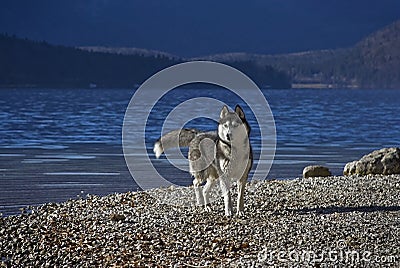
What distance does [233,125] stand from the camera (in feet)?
50.4

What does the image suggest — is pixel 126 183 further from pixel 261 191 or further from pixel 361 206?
pixel 361 206

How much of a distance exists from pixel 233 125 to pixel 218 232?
246cm

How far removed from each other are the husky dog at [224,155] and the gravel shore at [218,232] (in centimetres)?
49

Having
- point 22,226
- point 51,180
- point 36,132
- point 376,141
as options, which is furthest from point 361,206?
point 36,132

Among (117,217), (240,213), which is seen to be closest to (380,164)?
(240,213)

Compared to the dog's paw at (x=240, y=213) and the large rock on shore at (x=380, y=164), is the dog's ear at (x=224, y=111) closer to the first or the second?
the dog's paw at (x=240, y=213)

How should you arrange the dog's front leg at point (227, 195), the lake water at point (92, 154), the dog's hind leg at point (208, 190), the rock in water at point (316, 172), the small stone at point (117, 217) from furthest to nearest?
the rock in water at point (316, 172)
the lake water at point (92, 154)
the dog's hind leg at point (208, 190)
the dog's front leg at point (227, 195)
the small stone at point (117, 217)

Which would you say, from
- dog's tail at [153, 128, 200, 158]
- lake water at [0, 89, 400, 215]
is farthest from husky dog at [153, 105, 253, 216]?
lake water at [0, 89, 400, 215]

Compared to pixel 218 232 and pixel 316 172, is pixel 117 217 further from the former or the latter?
pixel 316 172

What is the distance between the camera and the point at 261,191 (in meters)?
18.8

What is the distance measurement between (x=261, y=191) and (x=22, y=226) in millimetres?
6038

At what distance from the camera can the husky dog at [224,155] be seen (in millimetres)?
15477

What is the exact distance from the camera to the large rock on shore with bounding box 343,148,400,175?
70.4 ft

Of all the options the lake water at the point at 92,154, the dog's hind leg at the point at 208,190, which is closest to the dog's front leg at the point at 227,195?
the dog's hind leg at the point at 208,190
